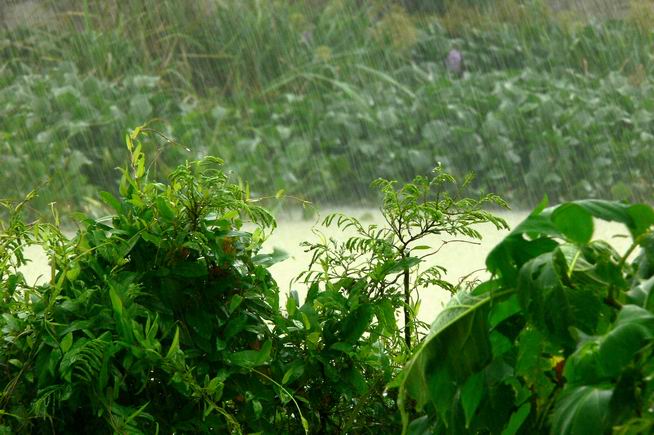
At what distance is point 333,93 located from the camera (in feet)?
19.0

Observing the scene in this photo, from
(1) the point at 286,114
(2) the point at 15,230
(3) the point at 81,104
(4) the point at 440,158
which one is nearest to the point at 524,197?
(4) the point at 440,158

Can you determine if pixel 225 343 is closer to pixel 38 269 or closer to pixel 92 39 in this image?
pixel 38 269

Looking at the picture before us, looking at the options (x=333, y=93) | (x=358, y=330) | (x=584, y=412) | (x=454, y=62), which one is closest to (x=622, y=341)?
(x=584, y=412)

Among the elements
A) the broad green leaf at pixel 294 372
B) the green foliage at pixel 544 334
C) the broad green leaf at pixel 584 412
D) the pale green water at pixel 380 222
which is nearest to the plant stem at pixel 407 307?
the broad green leaf at pixel 294 372

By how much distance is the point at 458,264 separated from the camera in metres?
3.92

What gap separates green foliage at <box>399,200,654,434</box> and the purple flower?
530cm

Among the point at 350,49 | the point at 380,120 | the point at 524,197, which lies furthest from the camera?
the point at 350,49

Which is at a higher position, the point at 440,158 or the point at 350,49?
the point at 350,49

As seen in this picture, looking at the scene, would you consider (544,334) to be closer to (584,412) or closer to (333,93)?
(584,412)

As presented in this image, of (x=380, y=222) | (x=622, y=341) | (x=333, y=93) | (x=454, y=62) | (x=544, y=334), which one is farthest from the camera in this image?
(x=454, y=62)

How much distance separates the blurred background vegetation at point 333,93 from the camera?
201 inches

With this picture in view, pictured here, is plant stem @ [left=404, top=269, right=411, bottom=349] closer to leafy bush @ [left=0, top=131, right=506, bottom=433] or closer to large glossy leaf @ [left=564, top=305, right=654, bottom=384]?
leafy bush @ [left=0, top=131, right=506, bottom=433]

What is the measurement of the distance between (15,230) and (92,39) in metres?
4.81

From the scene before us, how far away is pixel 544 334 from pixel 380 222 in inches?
149
